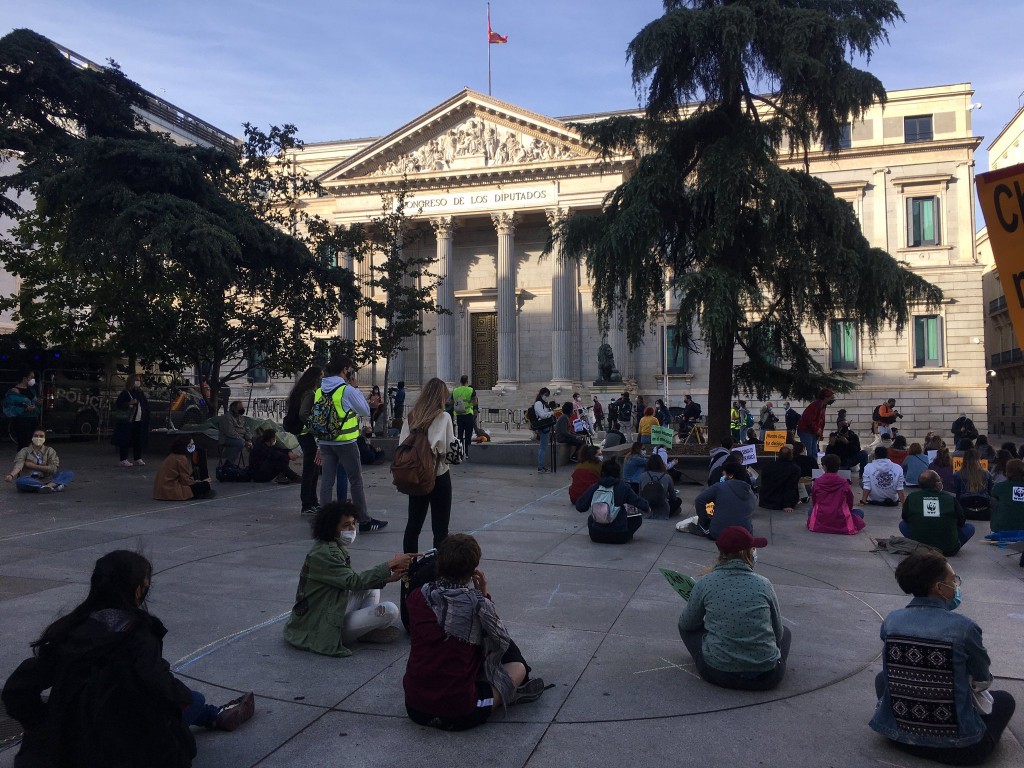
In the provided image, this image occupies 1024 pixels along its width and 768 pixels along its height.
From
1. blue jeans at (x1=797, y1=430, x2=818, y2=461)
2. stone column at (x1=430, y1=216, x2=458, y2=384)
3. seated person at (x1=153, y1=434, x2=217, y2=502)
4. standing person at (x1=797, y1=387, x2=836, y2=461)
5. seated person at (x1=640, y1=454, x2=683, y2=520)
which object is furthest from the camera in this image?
stone column at (x1=430, y1=216, x2=458, y2=384)

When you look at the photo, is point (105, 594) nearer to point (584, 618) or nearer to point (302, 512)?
point (584, 618)

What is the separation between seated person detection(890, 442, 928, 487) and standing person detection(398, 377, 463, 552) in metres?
10.9

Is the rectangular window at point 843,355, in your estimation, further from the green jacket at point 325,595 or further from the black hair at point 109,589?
the black hair at point 109,589

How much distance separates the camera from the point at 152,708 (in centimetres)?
332

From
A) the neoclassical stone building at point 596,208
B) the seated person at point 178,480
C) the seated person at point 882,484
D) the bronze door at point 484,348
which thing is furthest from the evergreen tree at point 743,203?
the bronze door at point 484,348

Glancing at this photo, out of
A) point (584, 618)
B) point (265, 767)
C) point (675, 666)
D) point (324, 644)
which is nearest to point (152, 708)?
point (265, 767)

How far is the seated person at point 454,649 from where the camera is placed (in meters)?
4.23

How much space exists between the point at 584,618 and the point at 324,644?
6.56 ft

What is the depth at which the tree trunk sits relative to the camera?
54.7ft

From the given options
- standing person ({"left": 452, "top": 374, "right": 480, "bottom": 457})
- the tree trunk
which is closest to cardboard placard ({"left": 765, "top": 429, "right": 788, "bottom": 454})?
the tree trunk

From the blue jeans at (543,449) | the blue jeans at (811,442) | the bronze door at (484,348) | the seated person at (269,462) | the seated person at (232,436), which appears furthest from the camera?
the bronze door at (484,348)

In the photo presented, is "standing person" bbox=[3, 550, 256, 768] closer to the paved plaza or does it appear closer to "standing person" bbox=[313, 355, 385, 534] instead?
the paved plaza

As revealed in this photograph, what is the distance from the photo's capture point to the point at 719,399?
16.9 m

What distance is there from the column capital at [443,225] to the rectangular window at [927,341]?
856 inches
